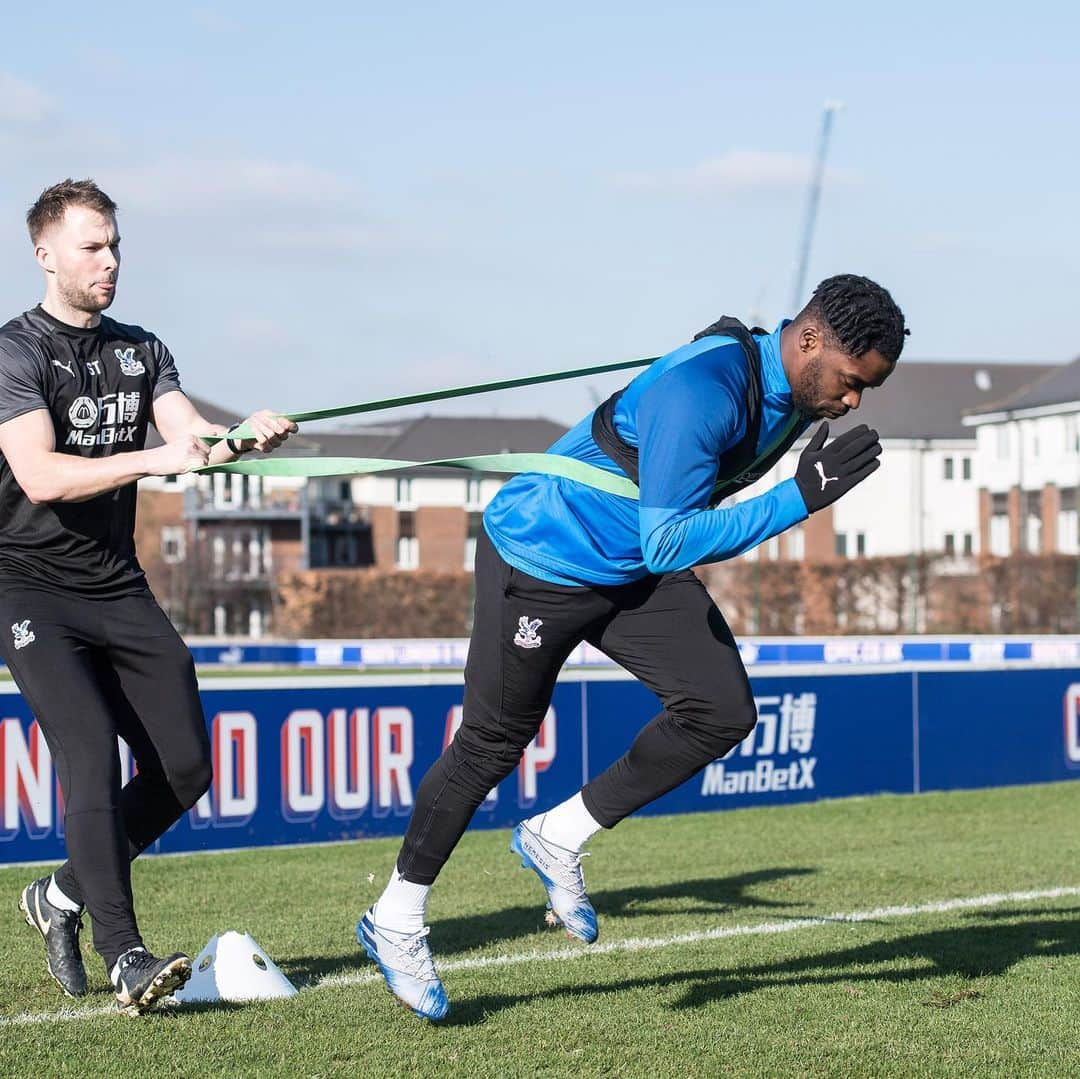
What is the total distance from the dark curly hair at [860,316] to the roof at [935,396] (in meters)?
77.9

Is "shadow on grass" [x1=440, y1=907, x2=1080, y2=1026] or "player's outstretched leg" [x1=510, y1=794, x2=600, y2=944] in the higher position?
"player's outstretched leg" [x1=510, y1=794, x2=600, y2=944]

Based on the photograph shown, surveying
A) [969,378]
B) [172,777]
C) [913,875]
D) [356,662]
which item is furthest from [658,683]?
[969,378]

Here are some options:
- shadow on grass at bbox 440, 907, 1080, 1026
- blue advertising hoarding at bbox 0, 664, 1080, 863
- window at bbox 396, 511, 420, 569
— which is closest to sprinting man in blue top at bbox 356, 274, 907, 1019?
shadow on grass at bbox 440, 907, 1080, 1026

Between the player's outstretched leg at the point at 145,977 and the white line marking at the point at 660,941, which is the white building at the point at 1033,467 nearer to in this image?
the white line marking at the point at 660,941

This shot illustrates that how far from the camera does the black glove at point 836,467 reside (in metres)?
4.52

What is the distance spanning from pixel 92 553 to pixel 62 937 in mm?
1287

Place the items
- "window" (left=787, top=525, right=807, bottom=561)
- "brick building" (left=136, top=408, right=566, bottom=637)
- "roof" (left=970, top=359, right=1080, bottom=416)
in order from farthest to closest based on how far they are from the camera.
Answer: "brick building" (left=136, top=408, right=566, bottom=637) → "window" (left=787, top=525, right=807, bottom=561) → "roof" (left=970, top=359, right=1080, bottom=416)

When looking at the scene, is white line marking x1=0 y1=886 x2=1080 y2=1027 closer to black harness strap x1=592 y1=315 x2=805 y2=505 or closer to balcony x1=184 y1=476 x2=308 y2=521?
black harness strap x1=592 y1=315 x2=805 y2=505

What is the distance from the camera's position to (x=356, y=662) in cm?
3706

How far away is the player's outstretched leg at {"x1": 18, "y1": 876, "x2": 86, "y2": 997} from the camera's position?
5496 millimetres

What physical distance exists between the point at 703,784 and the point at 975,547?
7013 centimetres

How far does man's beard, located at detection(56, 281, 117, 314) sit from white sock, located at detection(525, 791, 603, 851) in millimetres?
2041

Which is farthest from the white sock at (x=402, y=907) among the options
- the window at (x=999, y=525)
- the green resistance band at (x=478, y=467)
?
the window at (x=999, y=525)

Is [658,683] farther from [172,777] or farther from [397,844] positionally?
[397,844]
